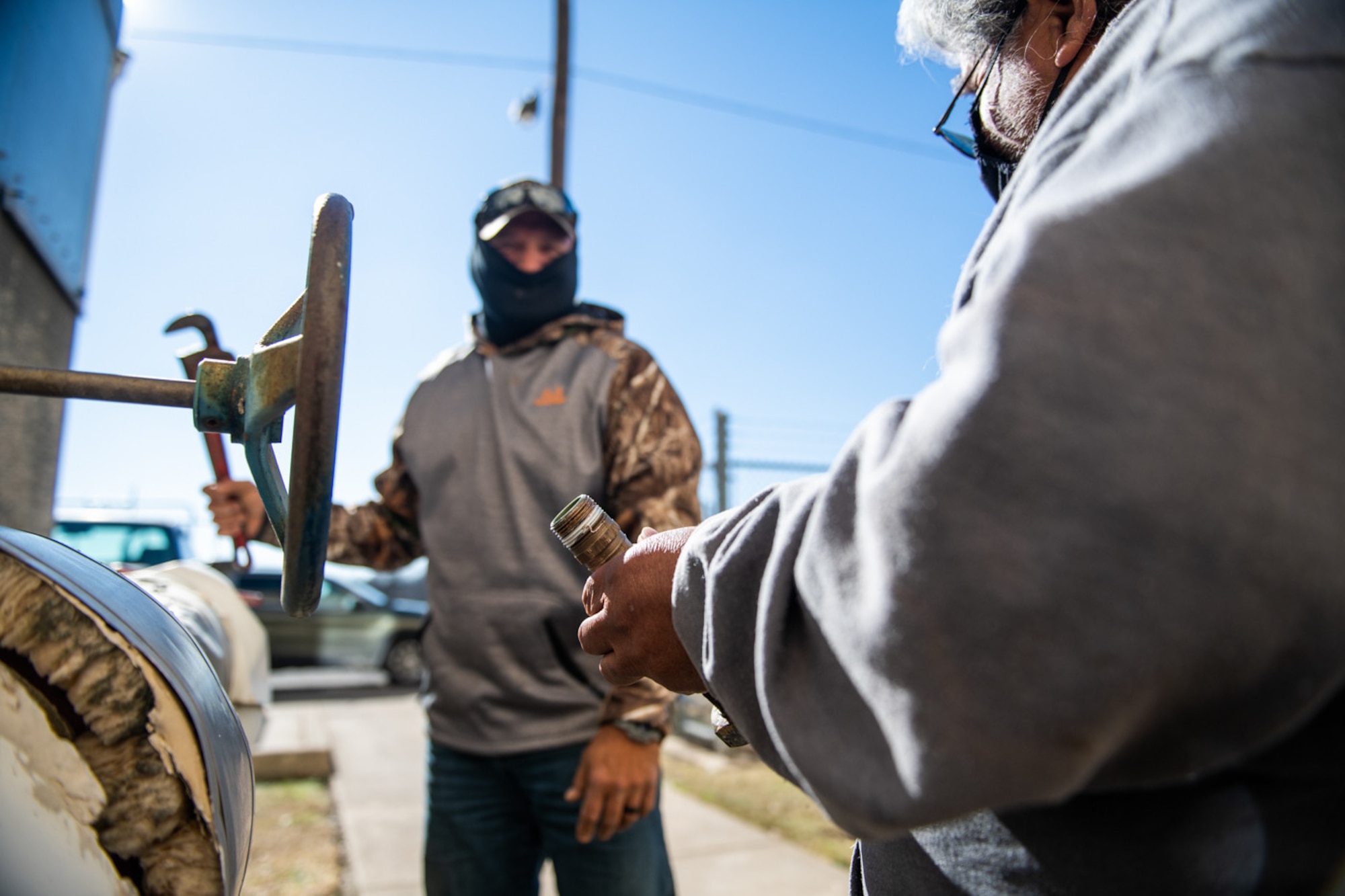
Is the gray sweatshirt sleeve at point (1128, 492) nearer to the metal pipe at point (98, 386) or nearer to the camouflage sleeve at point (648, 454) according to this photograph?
the metal pipe at point (98, 386)

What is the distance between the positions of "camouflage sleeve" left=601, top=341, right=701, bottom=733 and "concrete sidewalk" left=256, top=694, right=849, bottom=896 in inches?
75.6

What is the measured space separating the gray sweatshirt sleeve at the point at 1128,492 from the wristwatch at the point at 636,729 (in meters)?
1.33

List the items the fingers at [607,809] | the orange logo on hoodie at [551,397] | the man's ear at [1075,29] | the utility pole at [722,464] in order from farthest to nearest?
1. the utility pole at [722,464]
2. the orange logo on hoodie at [551,397]
3. the fingers at [607,809]
4. the man's ear at [1075,29]

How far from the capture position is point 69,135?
115 inches

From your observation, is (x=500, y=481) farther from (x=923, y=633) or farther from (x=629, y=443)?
(x=923, y=633)

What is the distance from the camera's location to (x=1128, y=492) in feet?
1.77

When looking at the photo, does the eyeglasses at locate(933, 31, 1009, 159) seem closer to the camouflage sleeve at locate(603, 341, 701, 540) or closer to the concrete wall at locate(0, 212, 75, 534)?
the camouflage sleeve at locate(603, 341, 701, 540)

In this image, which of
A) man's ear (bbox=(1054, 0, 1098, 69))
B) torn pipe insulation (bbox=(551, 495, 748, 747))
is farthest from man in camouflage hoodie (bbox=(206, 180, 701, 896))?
man's ear (bbox=(1054, 0, 1098, 69))

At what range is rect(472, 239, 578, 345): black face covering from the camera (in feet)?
8.35

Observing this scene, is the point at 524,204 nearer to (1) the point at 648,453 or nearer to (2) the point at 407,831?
(1) the point at 648,453

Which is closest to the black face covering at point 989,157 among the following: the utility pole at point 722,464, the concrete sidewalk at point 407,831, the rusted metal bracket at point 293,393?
the rusted metal bracket at point 293,393

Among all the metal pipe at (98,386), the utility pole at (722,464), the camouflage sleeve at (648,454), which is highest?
the metal pipe at (98,386)

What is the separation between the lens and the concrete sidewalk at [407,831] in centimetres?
358

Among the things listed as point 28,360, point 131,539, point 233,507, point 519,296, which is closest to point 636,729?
point 233,507
